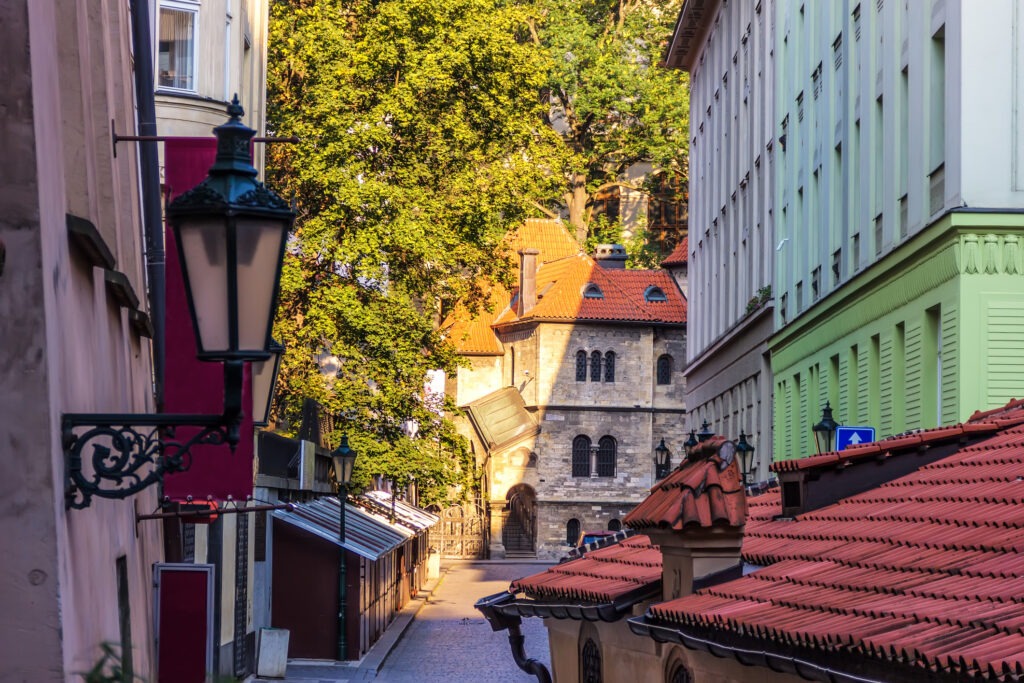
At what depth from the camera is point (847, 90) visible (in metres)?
25.5

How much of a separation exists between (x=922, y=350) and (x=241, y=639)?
11.3 m

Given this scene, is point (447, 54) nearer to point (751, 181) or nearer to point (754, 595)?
point (751, 181)

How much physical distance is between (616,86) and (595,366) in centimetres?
1292

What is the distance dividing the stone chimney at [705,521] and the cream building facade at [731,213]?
2258cm

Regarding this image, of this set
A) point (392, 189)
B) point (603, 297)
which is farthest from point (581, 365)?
point (392, 189)

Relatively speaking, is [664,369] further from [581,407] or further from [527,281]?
[527,281]

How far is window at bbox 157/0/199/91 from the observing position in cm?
2161

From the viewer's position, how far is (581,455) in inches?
3056

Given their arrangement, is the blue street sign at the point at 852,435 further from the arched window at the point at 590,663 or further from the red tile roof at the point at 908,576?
the red tile roof at the point at 908,576

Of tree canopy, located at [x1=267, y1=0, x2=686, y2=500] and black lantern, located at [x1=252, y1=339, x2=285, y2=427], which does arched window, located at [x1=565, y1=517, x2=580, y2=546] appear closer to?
tree canopy, located at [x1=267, y1=0, x2=686, y2=500]

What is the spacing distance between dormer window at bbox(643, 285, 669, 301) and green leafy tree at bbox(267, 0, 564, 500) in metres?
40.2

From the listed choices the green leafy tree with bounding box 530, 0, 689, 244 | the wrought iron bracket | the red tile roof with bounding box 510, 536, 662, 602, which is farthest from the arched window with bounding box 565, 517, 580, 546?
the wrought iron bracket

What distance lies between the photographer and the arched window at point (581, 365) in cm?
7838

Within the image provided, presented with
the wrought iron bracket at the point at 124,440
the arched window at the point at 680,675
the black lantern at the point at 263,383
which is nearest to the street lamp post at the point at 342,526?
the black lantern at the point at 263,383
